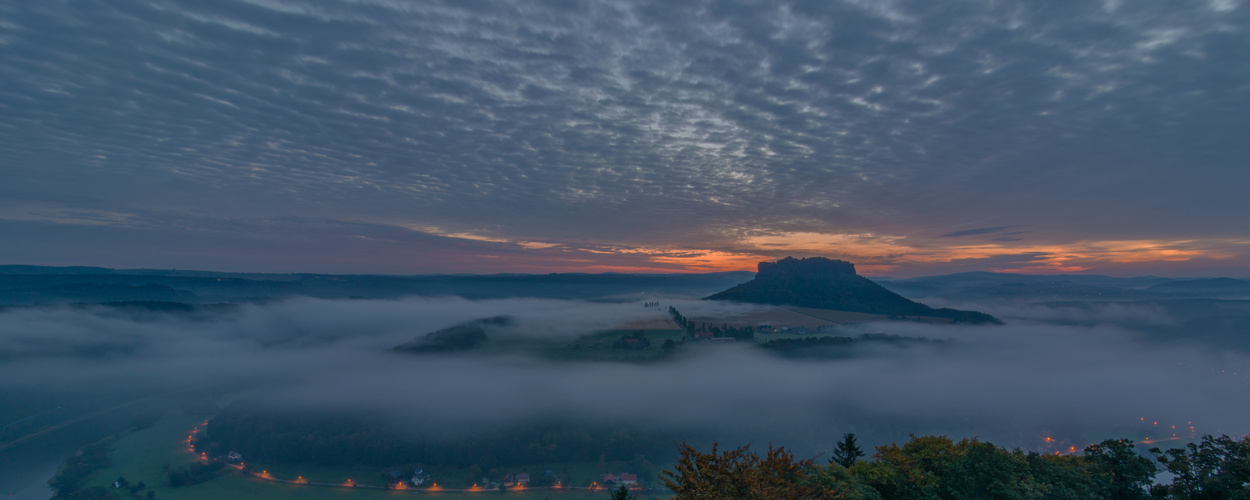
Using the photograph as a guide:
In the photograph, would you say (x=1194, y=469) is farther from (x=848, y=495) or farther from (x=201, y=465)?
(x=201, y=465)

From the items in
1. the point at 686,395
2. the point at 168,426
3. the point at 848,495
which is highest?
the point at 848,495

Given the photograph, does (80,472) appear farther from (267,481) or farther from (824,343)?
(824,343)

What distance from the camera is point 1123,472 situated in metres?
25.4

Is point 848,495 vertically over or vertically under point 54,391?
over

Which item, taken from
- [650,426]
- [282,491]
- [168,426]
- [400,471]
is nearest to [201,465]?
[282,491]

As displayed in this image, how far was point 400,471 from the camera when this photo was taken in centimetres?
10431

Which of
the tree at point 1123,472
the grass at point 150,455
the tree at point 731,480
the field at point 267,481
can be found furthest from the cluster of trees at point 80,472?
the tree at point 1123,472

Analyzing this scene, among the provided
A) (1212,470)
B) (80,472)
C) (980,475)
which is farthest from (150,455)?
(1212,470)

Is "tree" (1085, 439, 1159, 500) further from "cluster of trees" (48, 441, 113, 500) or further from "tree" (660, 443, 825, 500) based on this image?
"cluster of trees" (48, 441, 113, 500)

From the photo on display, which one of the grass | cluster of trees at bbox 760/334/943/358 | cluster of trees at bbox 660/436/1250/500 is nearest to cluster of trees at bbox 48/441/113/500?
the grass

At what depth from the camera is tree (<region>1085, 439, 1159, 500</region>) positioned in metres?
24.9

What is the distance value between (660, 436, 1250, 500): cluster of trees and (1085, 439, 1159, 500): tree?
5cm

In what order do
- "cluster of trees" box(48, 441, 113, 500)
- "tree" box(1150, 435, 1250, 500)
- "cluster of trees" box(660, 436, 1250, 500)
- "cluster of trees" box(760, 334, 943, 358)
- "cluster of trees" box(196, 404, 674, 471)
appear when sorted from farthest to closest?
"cluster of trees" box(760, 334, 943, 358)
"cluster of trees" box(196, 404, 674, 471)
"cluster of trees" box(48, 441, 113, 500)
"tree" box(1150, 435, 1250, 500)
"cluster of trees" box(660, 436, 1250, 500)

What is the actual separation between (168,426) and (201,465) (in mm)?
65520
